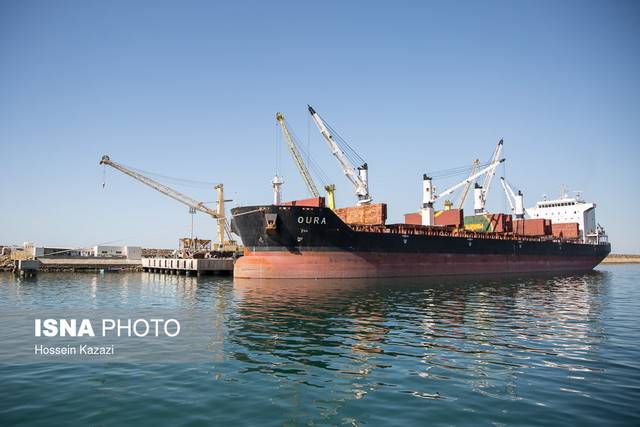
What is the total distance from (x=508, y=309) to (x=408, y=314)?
666 centimetres

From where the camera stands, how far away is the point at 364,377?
36.2 feet

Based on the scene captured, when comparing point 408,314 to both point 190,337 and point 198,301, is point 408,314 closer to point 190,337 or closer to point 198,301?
point 190,337

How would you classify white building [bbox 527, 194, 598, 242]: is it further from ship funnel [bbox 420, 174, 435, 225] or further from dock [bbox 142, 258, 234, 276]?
dock [bbox 142, 258, 234, 276]

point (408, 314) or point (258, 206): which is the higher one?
point (258, 206)

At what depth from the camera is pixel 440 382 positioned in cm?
1059

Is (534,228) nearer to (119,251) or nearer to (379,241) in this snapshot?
(379,241)

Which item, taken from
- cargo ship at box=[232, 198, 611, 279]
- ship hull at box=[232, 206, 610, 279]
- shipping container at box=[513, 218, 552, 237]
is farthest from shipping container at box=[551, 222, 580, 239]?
ship hull at box=[232, 206, 610, 279]

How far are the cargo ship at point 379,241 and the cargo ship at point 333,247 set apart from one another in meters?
0.10

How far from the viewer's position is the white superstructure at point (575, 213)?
7912 centimetres

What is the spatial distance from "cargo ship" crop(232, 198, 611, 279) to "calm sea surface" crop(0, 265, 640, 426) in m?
18.9

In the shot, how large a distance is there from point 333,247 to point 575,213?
62424 mm

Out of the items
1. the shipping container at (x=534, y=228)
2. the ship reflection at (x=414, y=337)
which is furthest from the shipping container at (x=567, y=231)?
the ship reflection at (x=414, y=337)

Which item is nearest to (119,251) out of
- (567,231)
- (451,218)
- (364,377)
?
(451,218)

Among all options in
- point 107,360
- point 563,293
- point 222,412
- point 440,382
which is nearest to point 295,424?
point 222,412
